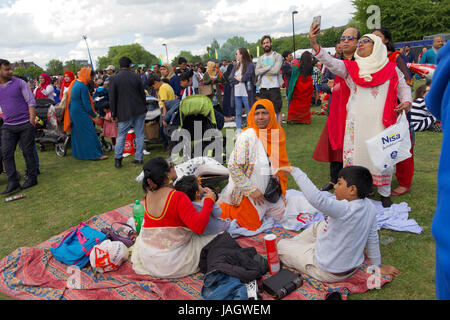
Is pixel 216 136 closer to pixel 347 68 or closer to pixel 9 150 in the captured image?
pixel 347 68

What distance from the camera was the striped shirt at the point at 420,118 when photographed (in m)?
6.96

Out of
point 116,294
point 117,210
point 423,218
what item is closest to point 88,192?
point 117,210

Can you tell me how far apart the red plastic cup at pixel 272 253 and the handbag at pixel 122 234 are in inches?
65.0

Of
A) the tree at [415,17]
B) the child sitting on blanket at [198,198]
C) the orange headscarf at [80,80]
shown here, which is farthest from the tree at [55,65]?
the child sitting on blanket at [198,198]

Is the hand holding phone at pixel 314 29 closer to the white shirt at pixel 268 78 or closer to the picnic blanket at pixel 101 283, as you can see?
the picnic blanket at pixel 101 283

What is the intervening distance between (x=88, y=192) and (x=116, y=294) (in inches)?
118

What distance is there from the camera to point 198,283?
2969 mm

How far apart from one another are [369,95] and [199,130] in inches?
121

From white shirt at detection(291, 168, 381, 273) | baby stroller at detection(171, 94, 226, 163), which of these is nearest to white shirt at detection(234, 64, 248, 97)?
baby stroller at detection(171, 94, 226, 163)

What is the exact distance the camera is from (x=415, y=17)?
110ft

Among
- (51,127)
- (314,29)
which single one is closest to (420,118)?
(314,29)

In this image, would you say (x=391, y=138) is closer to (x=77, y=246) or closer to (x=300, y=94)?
(x=77, y=246)

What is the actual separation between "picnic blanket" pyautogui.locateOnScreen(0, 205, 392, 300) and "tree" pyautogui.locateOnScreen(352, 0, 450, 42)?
35.9m

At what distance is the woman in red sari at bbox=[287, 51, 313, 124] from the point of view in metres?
8.92
